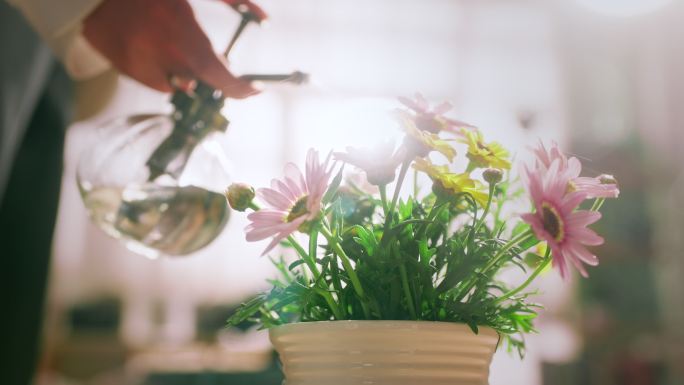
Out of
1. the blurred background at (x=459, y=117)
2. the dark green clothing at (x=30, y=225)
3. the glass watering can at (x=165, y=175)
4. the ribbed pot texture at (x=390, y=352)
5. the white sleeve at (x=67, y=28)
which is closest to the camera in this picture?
the ribbed pot texture at (x=390, y=352)

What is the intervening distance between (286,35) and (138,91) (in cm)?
81

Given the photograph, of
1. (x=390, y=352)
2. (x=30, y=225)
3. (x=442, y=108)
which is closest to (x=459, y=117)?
(x=30, y=225)

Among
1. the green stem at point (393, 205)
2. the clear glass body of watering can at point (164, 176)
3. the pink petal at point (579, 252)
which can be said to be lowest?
the clear glass body of watering can at point (164, 176)

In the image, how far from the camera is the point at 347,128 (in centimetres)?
52

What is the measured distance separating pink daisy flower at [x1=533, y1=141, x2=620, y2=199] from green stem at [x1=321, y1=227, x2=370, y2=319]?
0.11m

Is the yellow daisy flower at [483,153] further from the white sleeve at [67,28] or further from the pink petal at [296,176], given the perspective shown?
the white sleeve at [67,28]

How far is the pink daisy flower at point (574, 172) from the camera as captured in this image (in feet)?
1.22

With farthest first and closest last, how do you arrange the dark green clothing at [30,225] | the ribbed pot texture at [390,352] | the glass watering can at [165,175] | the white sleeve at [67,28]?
1. the dark green clothing at [30,225]
2. the white sleeve at [67,28]
3. the glass watering can at [165,175]
4. the ribbed pot texture at [390,352]

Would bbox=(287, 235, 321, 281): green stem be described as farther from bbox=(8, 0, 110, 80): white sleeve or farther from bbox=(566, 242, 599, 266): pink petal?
bbox=(8, 0, 110, 80): white sleeve

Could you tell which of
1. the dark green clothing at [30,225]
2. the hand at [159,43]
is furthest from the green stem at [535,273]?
the dark green clothing at [30,225]

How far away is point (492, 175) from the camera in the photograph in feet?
1.24

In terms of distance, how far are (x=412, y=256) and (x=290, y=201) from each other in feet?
0.24

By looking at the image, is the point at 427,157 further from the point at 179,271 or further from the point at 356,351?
the point at 179,271

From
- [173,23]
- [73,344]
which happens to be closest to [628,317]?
[73,344]
